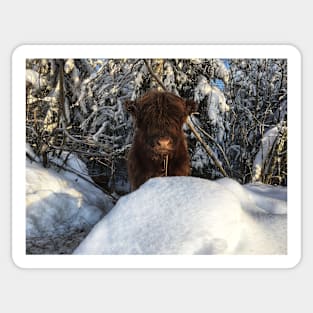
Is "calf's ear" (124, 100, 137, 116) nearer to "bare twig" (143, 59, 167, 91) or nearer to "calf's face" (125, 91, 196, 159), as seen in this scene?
"calf's face" (125, 91, 196, 159)

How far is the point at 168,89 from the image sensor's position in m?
2.23

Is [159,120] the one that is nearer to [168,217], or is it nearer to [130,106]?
[130,106]

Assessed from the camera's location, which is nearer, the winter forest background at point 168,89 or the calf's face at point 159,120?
the calf's face at point 159,120

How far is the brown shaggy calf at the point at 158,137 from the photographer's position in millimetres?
2058

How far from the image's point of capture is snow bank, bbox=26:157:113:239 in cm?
214

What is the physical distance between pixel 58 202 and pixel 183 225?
2.29 feet

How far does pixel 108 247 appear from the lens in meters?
2.04

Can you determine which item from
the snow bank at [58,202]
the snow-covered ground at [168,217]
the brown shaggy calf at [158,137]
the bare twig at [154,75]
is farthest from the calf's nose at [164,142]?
the snow bank at [58,202]

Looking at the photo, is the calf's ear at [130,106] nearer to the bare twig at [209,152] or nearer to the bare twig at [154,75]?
the bare twig at [154,75]

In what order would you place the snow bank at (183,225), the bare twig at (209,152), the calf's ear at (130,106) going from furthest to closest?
the bare twig at (209,152) < the calf's ear at (130,106) < the snow bank at (183,225)
